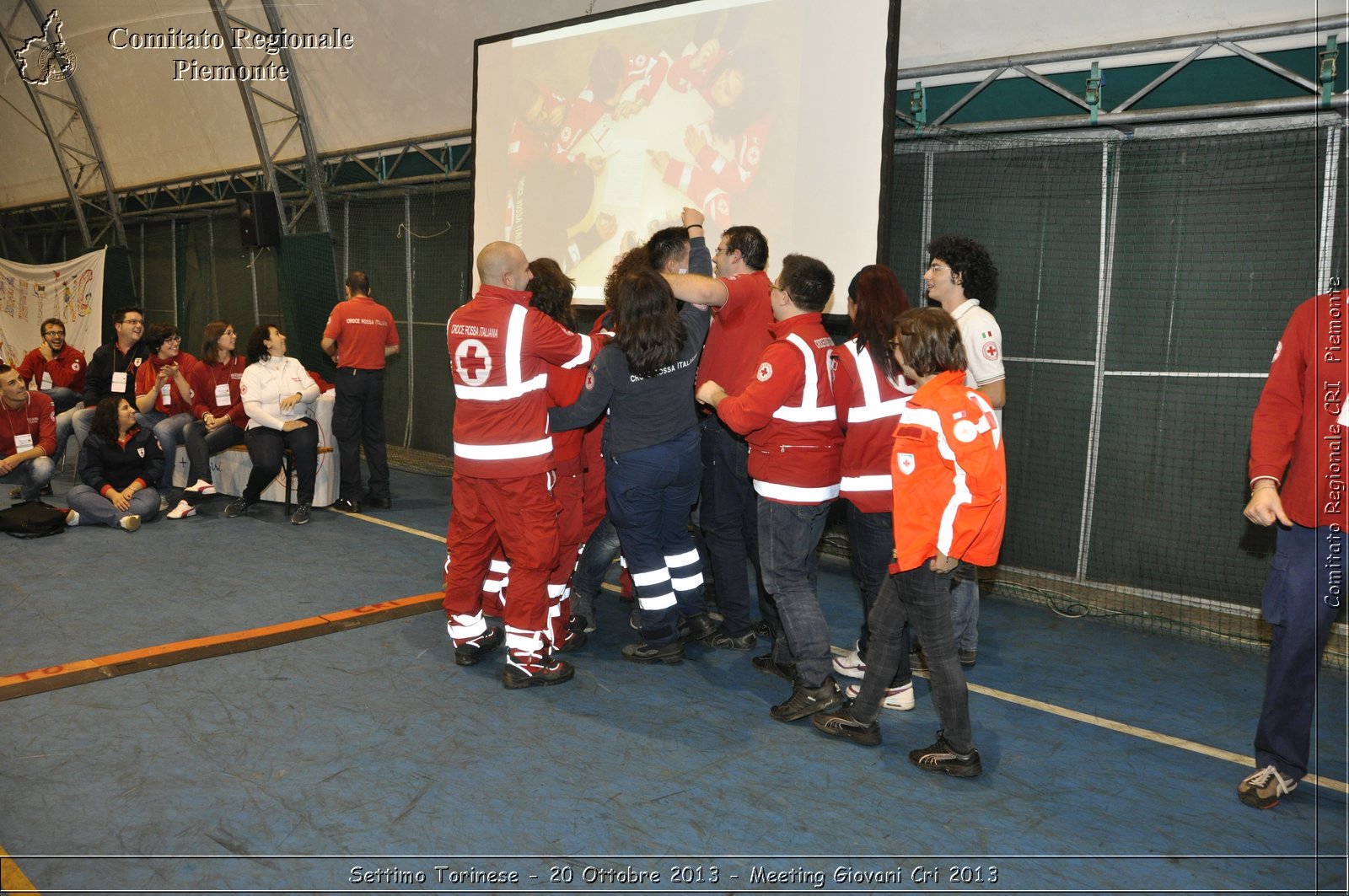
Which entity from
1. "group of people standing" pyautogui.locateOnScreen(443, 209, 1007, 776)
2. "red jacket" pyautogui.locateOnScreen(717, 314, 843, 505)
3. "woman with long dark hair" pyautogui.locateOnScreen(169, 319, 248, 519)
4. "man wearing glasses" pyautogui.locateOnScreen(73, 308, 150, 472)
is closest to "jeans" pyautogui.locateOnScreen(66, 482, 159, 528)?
"woman with long dark hair" pyautogui.locateOnScreen(169, 319, 248, 519)

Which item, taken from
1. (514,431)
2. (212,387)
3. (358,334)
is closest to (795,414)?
(514,431)

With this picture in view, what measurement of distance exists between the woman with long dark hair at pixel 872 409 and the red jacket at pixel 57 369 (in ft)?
27.0

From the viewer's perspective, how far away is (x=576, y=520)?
4410 millimetres

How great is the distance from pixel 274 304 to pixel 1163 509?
10.5 m

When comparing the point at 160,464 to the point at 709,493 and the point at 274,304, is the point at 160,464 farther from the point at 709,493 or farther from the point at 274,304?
the point at 274,304

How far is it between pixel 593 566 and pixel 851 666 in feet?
4.28

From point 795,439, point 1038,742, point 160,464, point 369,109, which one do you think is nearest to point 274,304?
point 369,109

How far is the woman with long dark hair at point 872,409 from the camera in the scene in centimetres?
359

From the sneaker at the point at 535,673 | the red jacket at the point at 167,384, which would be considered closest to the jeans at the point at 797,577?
the sneaker at the point at 535,673

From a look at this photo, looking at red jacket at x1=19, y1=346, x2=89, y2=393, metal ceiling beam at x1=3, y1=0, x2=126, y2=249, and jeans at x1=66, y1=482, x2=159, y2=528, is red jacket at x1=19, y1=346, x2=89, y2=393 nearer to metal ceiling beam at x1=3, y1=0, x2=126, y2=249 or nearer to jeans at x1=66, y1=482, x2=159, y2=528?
jeans at x1=66, y1=482, x2=159, y2=528

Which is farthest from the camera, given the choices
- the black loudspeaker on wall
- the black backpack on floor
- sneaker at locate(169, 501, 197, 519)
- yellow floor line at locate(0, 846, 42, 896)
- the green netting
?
the black loudspeaker on wall

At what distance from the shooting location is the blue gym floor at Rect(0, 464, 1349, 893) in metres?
2.63

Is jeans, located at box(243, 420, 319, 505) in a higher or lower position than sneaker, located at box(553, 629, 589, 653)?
higher

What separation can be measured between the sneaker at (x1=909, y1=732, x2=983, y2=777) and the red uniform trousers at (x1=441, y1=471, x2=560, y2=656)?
61.8 inches
